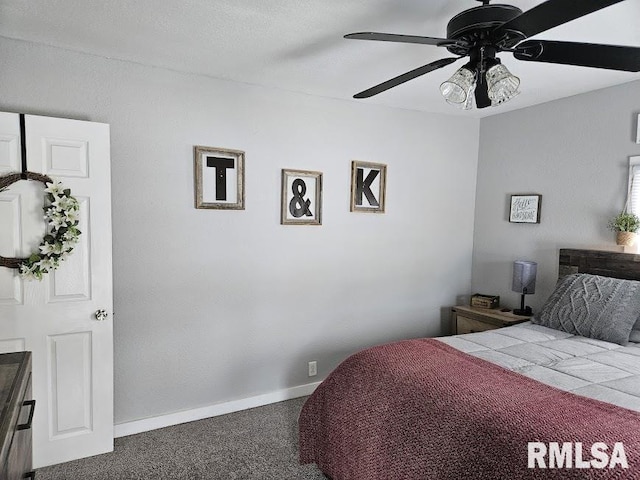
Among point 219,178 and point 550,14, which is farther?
point 219,178

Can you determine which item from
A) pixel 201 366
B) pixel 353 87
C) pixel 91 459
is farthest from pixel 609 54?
pixel 91 459

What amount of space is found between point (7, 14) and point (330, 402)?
8.35 feet

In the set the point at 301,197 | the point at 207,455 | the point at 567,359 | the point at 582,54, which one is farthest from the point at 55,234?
the point at 567,359

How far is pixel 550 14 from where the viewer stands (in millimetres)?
1371

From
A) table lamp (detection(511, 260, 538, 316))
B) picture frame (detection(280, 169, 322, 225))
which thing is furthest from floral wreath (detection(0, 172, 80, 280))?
table lamp (detection(511, 260, 538, 316))

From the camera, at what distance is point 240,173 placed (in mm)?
3066

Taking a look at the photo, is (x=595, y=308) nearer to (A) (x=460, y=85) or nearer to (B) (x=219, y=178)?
(A) (x=460, y=85)

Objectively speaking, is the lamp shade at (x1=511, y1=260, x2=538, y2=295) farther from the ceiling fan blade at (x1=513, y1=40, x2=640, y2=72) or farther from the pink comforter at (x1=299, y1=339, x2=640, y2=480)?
the ceiling fan blade at (x1=513, y1=40, x2=640, y2=72)

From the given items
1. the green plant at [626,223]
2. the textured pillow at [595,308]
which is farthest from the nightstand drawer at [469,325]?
the green plant at [626,223]

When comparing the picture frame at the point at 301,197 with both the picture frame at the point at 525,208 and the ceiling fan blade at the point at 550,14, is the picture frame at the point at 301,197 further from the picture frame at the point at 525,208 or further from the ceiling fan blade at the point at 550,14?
the ceiling fan blade at the point at 550,14

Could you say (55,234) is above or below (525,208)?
below

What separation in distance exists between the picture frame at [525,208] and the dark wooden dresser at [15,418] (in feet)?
12.0

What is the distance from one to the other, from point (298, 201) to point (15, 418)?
2.35 m

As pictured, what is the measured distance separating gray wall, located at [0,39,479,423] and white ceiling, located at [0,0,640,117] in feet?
0.82
